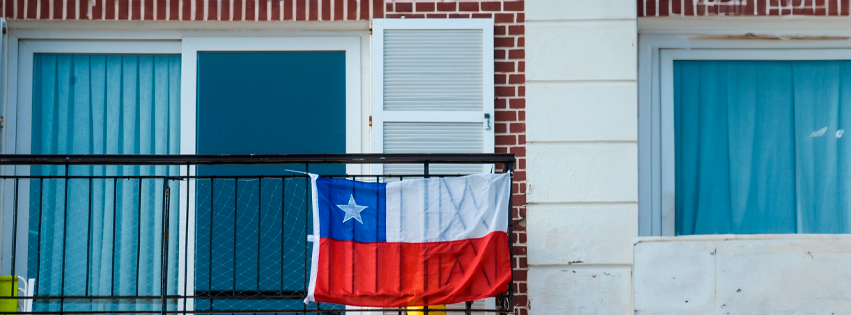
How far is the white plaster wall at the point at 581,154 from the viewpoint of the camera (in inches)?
244

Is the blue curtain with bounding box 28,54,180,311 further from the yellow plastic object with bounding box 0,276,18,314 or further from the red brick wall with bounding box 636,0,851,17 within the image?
the red brick wall with bounding box 636,0,851,17

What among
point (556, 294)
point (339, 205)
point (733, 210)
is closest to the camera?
point (339, 205)

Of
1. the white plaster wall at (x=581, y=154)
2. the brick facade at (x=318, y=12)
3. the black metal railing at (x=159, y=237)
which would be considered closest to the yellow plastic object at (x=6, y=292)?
the black metal railing at (x=159, y=237)

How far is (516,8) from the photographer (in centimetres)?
638

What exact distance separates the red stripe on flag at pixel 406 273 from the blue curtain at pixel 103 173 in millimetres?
1463

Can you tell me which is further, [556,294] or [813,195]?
[813,195]

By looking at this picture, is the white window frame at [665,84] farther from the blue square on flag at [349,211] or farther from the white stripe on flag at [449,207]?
the blue square on flag at [349,211]

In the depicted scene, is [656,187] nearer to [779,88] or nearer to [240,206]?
[779,88]

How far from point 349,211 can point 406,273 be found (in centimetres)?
46

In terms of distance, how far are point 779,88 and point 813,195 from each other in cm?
75

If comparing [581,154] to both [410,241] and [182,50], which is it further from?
[182,50]

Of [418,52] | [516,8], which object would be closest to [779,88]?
[516,8]

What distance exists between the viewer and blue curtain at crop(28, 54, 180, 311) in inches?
251

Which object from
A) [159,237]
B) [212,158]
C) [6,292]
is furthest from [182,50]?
[6,292]
